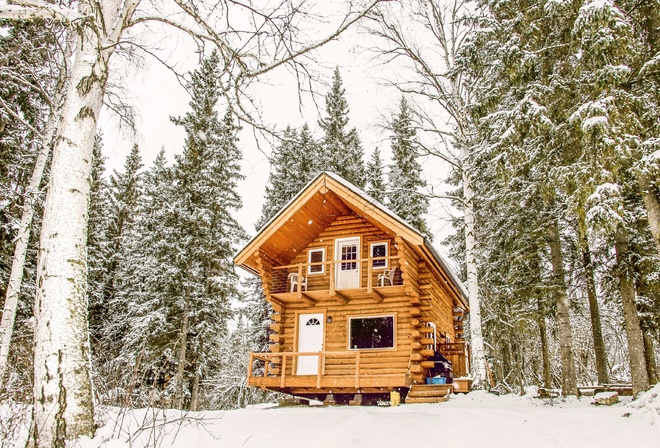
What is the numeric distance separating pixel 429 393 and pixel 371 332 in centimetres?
343

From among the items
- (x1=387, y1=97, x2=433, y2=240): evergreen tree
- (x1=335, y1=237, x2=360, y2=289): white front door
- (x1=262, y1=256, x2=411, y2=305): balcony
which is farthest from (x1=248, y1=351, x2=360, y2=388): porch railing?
(x1=387, y1=97, x2=433, y2=240): evergreen tree

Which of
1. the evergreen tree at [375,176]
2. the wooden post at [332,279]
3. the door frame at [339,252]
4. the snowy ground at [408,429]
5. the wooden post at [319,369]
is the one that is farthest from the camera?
the evergreen tree at [375,176]

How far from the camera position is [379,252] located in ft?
54.3

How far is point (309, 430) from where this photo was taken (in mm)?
6605

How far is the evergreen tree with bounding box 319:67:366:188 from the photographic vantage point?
2817 cm

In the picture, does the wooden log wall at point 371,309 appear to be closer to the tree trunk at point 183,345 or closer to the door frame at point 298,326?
the door frame at point 298,326

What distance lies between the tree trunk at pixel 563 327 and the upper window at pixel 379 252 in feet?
17.5

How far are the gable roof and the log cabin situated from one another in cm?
3

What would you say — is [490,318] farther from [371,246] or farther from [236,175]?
[236,175]

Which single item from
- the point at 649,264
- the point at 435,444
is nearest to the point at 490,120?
the point at 649,264

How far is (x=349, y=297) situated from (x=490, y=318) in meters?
8.18

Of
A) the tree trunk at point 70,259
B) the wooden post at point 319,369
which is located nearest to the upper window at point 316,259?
the wooden post at point 319,369

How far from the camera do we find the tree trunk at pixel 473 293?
1424 centimetres

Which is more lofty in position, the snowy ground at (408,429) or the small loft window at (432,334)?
the small loft window at (432,334)
